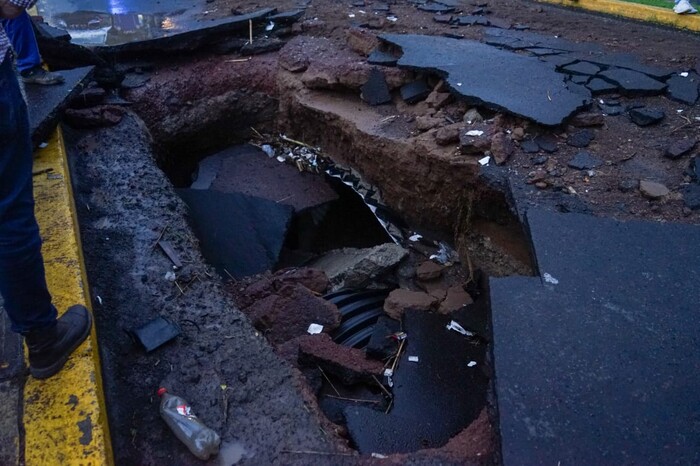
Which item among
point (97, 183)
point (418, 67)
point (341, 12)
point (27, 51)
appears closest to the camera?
point (97, 183)

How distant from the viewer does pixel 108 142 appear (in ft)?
13.4

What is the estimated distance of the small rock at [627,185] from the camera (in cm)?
334

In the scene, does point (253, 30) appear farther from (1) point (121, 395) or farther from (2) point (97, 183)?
(1) point (121, 395)

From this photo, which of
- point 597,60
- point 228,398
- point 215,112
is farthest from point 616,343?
point 215,112

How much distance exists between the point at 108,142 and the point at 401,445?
3053 mm

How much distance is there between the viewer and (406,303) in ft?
11.7

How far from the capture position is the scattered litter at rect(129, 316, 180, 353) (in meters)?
2.52

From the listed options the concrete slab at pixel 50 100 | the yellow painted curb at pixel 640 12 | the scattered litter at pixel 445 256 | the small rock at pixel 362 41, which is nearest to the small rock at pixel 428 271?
the scattered litter at pixel 445 256

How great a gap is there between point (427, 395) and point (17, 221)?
196 centimetres

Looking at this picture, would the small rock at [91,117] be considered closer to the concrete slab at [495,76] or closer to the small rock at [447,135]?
the concrete slab at [495,76]

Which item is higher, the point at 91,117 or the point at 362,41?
the point at 362,41

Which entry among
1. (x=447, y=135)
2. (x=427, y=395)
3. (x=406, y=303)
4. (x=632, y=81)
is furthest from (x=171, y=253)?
(x=632, y=81)

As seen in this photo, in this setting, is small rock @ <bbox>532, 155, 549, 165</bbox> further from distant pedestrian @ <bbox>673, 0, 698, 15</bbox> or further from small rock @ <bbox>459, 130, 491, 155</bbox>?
distant pedestrian @ <bbox>673, 0, 698, 15</bbox>

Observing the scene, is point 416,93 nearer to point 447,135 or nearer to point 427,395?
point 447,135
